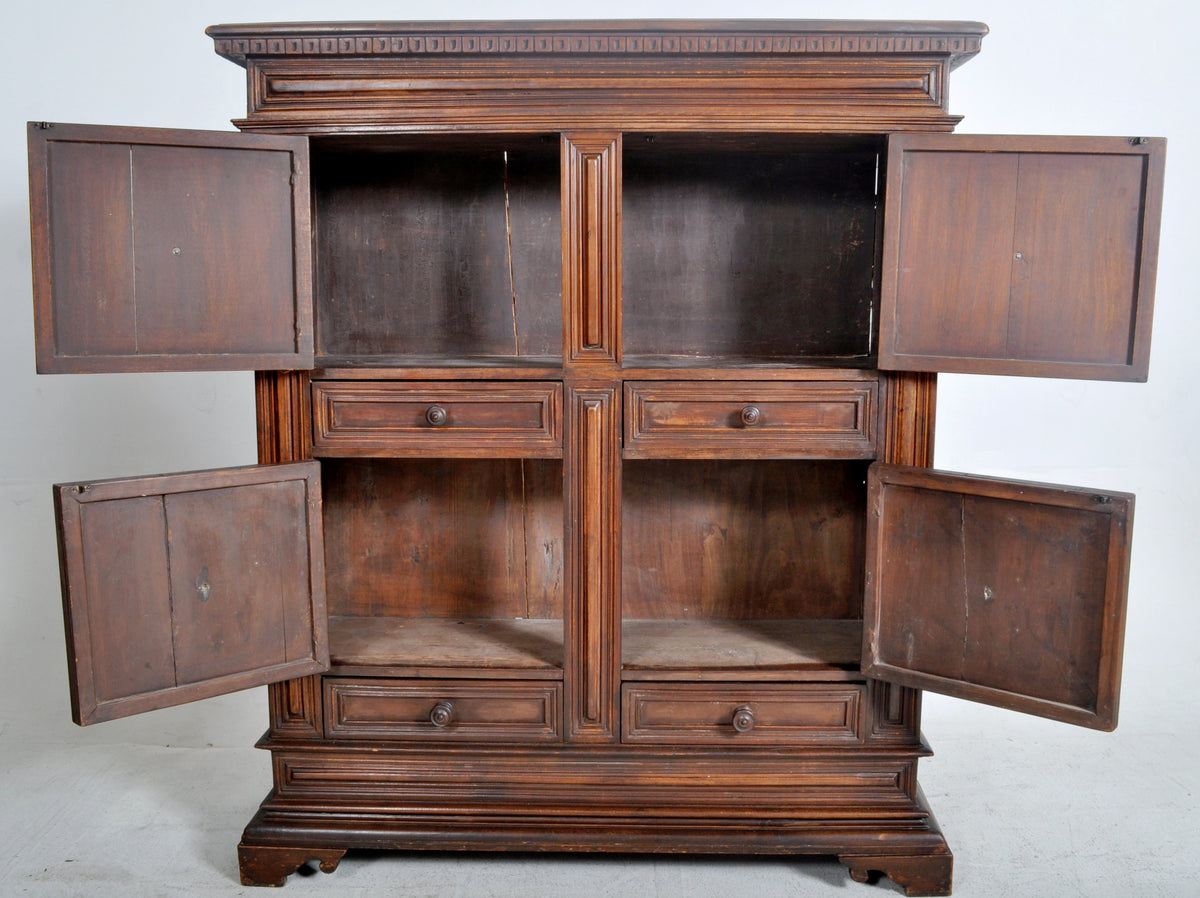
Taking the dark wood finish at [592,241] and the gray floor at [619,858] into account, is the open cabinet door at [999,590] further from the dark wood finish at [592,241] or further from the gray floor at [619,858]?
the dark wood finish at [592,241]

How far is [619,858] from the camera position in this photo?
2742 millimetres

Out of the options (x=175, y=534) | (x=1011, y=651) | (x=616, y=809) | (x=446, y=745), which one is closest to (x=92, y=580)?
(x=175, y=534)

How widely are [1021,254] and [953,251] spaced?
15 centimetres

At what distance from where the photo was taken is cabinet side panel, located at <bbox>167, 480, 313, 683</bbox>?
2.46 m

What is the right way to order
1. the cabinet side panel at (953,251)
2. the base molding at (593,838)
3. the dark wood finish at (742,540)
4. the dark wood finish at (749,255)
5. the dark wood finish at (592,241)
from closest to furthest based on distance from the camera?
the cabinet side panel at (953,251)
the dark wood finish at (592,241)
the base molding at (593,838)
the dark wood finish at (749,255)
the dark wood finish at (742,540)

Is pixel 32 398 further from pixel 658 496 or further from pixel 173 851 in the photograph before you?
pixel 658 496

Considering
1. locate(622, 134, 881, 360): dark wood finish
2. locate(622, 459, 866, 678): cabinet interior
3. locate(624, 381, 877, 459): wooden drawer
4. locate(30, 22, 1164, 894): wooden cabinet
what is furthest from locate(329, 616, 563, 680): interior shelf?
locate(622, 134, 881, 360): dark wood finish

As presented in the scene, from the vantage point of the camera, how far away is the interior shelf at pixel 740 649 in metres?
2.70

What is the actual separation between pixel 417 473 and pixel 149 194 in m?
1.15

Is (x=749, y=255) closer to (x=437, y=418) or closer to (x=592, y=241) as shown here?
(x=592, y=241)

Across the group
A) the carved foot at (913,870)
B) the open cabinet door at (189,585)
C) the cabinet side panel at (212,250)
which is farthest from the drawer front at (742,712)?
the cabinet side panel at (212,250)

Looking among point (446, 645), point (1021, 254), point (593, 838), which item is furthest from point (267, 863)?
point (1021, 254)

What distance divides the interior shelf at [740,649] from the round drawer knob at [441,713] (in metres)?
0.48

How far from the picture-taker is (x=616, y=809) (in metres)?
2.70
